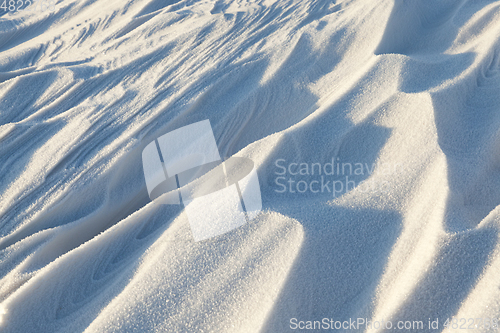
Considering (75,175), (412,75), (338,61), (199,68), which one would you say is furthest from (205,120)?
(412,75)

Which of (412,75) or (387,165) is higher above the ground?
(412,75)

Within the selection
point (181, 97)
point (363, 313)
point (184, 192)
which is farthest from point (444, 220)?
point (181, 97)

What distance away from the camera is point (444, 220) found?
104cm

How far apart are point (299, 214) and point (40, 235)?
897mm

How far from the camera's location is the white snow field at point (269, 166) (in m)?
0.99

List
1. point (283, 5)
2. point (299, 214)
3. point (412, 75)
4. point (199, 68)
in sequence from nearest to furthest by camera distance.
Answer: point (299, 214)
point (412, 75)
point (199, 68)
point (283, 5)

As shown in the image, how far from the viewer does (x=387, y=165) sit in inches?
50.0

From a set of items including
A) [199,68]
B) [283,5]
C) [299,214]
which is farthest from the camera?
[283,5]

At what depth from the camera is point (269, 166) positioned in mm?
1304

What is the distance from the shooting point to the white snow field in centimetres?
99

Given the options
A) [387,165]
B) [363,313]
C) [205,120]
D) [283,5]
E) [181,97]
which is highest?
[283,5]

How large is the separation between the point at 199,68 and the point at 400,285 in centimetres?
128

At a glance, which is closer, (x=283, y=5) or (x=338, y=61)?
(x=338, y=61)

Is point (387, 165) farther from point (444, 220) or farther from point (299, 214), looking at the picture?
point (299, 214)
